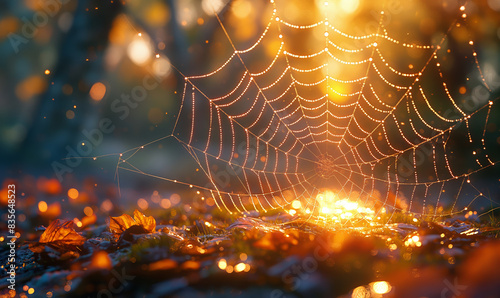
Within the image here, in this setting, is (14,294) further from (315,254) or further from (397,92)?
(397,92)

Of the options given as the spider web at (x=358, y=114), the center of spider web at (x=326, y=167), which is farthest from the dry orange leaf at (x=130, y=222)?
the center of spider web at (x=326, y=167)

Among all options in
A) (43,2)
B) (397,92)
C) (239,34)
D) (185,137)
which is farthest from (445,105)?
(43,2)

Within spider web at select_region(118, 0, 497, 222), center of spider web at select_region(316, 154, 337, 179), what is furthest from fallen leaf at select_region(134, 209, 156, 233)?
center of spider web at select_region(316, 154, 337, 179)

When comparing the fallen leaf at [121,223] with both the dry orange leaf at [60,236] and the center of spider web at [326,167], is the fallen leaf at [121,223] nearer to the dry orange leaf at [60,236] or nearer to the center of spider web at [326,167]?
the dry orange leaf at [60,236]

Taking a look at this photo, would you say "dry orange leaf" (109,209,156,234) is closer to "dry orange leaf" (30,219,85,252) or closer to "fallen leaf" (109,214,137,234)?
"fallen leaf" (109,214,137,234)

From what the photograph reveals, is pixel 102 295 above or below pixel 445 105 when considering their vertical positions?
below

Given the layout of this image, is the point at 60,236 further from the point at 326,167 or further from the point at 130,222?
the point at 326,167
